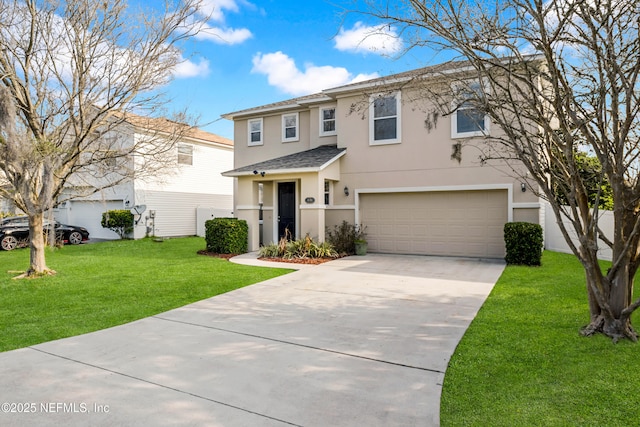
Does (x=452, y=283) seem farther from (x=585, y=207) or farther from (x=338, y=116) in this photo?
(x=338, y=116)

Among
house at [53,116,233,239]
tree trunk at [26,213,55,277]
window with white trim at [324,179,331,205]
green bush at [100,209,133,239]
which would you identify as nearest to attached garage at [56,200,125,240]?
house at [53,116,233,239]

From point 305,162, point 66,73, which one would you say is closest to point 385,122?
point 305,162

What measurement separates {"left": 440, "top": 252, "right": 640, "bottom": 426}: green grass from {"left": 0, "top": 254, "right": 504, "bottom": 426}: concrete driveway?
22 centimetres

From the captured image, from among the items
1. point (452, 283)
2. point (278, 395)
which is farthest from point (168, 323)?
point (452, 283)

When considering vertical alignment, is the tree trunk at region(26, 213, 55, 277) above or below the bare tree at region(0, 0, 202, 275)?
below

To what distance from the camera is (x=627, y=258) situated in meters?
4.36

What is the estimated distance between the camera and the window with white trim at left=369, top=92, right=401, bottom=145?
1251 centimetres

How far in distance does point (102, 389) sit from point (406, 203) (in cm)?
1044

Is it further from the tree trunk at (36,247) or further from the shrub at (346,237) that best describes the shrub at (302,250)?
the tree trunk at (36,247)

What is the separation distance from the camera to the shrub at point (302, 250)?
11727mm

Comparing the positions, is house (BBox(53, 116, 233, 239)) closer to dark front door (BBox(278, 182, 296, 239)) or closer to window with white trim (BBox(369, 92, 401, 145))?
dark front door (BBox(278, 182, 296, 239))

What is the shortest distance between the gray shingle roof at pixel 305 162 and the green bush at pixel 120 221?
771 centimetres

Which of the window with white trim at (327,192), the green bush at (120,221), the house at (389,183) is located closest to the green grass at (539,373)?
the house at (389,183)

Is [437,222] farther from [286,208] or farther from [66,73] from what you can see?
[66,73]
